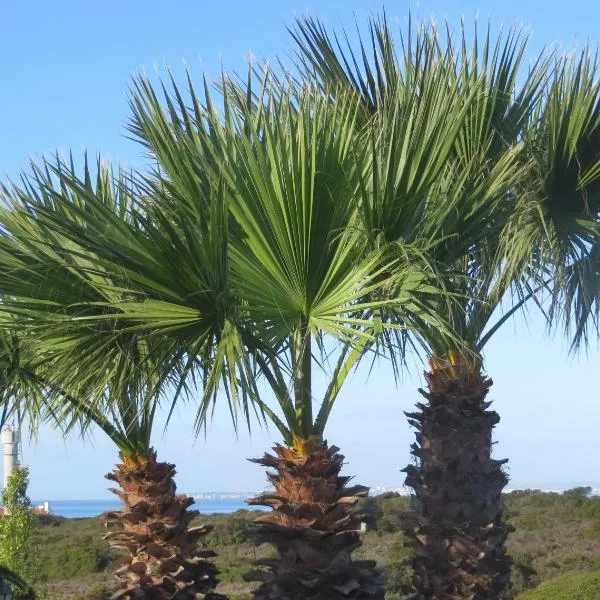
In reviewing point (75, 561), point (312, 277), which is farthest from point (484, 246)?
point (75, 561)

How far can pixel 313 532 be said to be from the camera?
257 inches

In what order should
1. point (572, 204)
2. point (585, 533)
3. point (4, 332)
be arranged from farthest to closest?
1. point (585, 533)
2. point (572, 204)
3. point (4, 332)

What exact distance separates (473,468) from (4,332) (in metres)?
3.58

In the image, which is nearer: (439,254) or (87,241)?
(87,241)

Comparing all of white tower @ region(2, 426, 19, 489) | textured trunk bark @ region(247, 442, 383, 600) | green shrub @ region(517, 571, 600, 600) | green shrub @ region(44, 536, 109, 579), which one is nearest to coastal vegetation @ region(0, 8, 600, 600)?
textured trunk bark @ region(247, 442, 383, 600)

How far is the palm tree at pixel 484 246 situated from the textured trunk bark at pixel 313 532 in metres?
1.12

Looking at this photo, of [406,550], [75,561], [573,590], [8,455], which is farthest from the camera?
[75,561]

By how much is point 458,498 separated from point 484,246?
1.94 metres

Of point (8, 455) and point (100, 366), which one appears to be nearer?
point (100, 366)

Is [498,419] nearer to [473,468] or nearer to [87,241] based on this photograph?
[473,468]

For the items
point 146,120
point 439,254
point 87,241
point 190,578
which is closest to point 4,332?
point 87,241

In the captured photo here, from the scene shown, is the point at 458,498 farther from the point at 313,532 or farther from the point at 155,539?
the point at 155,539

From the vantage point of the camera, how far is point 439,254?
6461 millimetres

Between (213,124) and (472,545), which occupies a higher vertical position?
(213,124)
